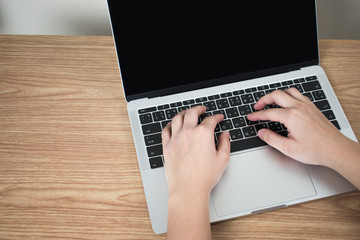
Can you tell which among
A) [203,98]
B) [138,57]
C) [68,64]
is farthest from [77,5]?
[203,98]

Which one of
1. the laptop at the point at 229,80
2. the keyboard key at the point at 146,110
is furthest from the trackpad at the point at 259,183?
the keyboard key at the point at 146,110

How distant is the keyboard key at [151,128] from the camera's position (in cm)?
72

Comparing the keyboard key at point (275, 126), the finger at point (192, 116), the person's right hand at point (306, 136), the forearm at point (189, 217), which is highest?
the finger at point (192, 116)

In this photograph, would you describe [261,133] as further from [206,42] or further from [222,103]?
[206,42]

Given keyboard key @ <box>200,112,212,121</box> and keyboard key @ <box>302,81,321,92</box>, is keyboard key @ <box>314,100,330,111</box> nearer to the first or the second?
keyboard key @ <box>302,81,321,92</box>

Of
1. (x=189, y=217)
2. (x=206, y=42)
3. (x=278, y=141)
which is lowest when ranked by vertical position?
(x=189, y=217)

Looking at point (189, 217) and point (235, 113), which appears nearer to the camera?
point (189, 217)

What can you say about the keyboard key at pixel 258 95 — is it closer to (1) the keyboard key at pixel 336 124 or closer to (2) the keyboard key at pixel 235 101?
(2) the keyboard key at pixel 235 101

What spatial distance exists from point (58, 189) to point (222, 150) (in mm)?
349

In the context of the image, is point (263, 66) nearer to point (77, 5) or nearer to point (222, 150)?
point (222, 150)

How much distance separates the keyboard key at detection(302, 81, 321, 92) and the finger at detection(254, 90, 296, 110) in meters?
0.09

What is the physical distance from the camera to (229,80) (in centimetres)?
78

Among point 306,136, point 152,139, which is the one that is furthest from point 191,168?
point 306,136

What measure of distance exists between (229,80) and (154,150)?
248mm
